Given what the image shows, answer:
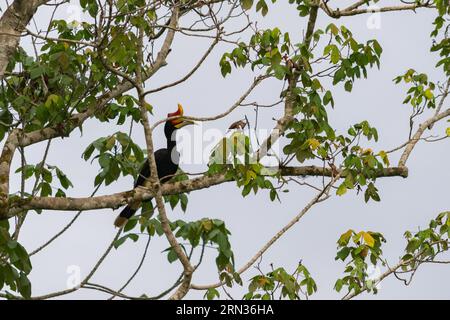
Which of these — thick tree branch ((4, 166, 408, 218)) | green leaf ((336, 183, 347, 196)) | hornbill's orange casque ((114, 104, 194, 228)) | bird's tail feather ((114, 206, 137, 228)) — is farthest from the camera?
hornbill's orange casque ((114, 104, 194, 228))

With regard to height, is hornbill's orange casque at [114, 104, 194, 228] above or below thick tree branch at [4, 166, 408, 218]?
above

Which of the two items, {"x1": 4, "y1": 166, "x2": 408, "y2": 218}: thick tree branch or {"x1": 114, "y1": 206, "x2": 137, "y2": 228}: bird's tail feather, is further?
{"x1": 114, "y1": 206, "x2": 137, "y2": 228}: bird's tail feather

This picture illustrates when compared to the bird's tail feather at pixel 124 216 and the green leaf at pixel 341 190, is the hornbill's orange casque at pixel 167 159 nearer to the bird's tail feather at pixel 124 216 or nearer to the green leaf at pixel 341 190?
the bird's tail feather at pixel 124 216

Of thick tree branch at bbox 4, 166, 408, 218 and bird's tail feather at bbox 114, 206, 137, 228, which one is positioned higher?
bird's tail feather at bbox 114, 206, 137, 228

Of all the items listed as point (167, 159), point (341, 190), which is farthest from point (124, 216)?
point (341, 190)

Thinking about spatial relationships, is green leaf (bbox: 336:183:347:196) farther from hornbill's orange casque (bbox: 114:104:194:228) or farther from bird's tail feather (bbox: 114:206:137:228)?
bird's tail feather (bbox: 114:206:137:228)

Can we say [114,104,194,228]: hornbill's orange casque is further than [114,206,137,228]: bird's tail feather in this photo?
Yes

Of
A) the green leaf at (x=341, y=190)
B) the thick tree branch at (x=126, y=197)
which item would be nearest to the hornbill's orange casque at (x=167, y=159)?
the thick tree branch at (x=126, y=197)

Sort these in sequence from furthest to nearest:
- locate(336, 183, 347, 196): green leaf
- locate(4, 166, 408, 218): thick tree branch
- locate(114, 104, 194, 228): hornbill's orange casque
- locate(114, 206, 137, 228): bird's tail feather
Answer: locate(114, 104, 194, 228): hornbill's orange casque
locate(114, 206, 137, 228): bird's tail feather
locate(336, 183, 347, 196): green leaf
locate(4, 166, 408, 218): thick tree branch

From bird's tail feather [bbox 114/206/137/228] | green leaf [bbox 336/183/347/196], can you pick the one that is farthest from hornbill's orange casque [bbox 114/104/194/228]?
green leaf [bbox 336/183/347/196]

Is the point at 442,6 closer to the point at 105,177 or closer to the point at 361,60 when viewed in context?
the point at 361,60

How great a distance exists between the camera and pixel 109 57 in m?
7.98

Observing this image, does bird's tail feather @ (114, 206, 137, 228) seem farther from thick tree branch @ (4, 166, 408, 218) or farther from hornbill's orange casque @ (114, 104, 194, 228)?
thick tree branch @ (4, 166, 408, 218)

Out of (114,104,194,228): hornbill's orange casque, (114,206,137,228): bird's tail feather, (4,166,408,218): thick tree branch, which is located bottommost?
(4,166,408,218): thick tree branch
